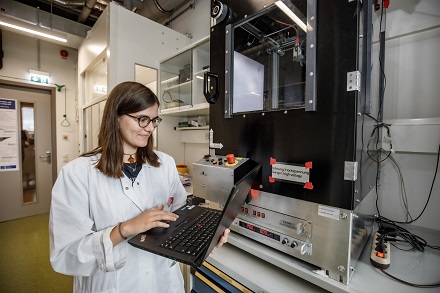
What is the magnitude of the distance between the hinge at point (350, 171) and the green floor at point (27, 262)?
2446 millimetres

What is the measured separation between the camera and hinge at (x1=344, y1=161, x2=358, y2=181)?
0.65m

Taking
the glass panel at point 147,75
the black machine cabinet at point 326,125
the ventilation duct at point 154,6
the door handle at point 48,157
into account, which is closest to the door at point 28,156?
the door handle at point 48,157

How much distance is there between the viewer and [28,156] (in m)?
3.54

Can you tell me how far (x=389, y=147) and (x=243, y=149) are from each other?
86cm

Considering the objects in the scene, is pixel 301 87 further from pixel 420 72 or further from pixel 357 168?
pixel 420 72

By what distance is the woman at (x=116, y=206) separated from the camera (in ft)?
2.23

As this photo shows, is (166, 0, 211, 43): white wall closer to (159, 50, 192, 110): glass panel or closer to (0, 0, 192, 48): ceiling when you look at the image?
(0, 0, 192, 48): ceiling

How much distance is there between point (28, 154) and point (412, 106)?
492cm

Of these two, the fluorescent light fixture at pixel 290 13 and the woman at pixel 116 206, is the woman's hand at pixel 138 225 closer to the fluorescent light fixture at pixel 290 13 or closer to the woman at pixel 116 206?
the woman at pixel 116 206

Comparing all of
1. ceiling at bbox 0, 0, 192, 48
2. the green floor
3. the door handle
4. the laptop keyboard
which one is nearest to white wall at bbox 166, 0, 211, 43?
ceiling at bbox 0, 0, 192, 48

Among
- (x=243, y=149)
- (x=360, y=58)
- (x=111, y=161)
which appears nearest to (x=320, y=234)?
(x=243, y=149)

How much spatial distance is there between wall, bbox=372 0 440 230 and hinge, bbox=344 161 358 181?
27.4 inches

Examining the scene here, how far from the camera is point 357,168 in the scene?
67cm

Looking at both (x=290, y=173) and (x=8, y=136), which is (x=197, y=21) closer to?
(x=290, y=173)
